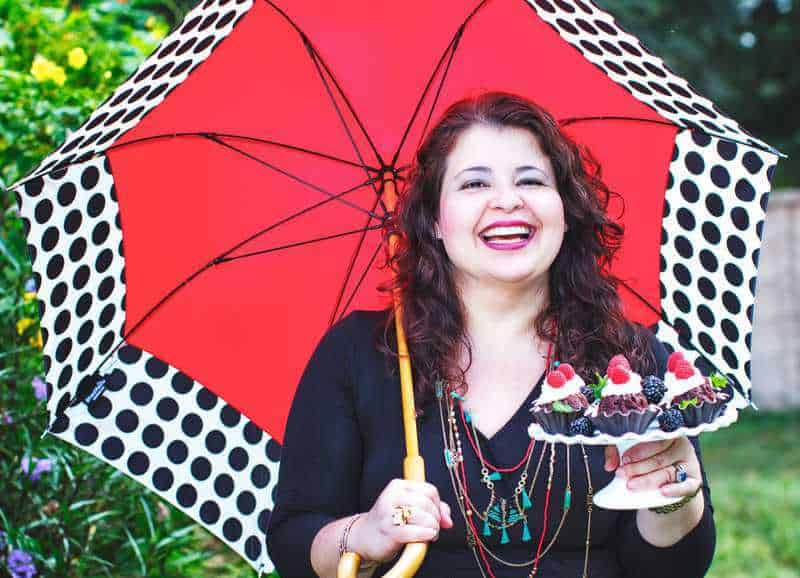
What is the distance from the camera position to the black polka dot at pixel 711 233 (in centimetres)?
258

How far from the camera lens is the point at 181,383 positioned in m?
2.61

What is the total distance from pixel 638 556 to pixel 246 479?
106 centimetres

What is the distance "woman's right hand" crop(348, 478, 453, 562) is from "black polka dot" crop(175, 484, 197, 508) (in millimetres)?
776

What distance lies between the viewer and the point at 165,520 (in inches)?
145

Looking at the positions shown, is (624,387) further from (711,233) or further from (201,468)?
(201,468)

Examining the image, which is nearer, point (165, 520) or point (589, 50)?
point (589, 50)

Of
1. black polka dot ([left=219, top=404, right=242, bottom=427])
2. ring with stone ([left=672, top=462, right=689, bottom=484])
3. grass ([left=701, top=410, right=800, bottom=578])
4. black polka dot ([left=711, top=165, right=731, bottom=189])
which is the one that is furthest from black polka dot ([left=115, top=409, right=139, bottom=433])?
grass ([left=701, top=410, right=800, bottom=578])

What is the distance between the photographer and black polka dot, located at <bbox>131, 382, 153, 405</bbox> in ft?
8.51

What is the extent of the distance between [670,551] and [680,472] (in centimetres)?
38

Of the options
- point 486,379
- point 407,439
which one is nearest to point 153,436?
point 407,439

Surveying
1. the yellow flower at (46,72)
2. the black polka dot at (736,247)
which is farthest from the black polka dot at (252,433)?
the yellow flower at (46,72)

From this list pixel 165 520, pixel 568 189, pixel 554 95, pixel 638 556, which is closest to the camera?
pixel 638 556

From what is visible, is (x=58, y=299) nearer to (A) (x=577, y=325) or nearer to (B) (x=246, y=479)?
(B) (x=246, y=479)

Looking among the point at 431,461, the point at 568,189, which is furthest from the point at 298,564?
the point at 568,189
